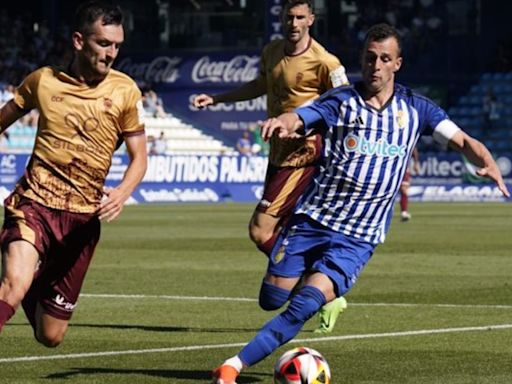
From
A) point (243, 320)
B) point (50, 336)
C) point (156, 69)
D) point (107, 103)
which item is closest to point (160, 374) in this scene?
point (50, 336)

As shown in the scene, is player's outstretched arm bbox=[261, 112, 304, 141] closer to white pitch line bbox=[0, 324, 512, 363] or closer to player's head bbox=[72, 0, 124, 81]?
player's head bbox=[72, 0, 124, 81]

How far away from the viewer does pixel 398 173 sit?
30.5 feet

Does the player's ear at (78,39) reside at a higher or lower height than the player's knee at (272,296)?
higher

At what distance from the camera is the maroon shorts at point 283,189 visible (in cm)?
1285

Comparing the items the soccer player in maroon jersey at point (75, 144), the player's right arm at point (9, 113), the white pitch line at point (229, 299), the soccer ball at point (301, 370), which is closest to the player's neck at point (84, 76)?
the soccer player in maroon jersey at point (75, 144)

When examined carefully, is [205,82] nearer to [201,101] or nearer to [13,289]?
[201,101]

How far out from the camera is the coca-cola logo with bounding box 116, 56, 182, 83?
57656mm

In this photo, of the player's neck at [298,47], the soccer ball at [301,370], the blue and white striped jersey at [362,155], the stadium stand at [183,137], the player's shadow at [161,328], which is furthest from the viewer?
the stadium stand at [183,137]

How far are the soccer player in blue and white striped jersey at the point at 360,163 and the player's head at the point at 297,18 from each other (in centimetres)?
330

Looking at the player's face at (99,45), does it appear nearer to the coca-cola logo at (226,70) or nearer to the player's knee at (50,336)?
the player's knee at (50,336)

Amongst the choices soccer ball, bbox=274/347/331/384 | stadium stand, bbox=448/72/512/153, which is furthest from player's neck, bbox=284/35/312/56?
stadium stand, bbox=448/72/512/153

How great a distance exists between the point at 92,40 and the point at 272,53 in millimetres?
4171

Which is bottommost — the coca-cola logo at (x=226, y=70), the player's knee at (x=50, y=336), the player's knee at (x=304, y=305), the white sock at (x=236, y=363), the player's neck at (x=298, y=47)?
the coca-cola logo at (x=226, y=70)

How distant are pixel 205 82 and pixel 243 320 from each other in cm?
4390
